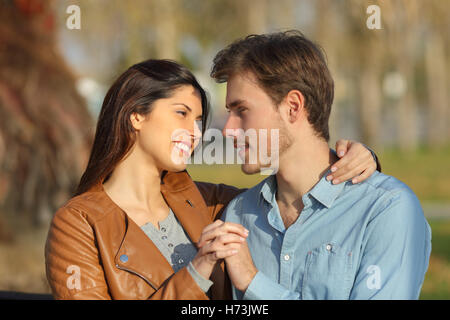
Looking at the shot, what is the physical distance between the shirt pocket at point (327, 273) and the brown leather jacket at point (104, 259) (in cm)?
47

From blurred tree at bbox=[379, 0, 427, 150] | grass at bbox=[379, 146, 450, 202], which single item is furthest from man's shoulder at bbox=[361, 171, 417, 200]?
grass at bbox=[379, 146, 450, 202]

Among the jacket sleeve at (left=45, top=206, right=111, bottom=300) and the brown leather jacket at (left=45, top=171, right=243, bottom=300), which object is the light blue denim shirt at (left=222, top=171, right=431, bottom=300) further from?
the jacket sleeve at (left=45, top=206, right=111, bottom=300)

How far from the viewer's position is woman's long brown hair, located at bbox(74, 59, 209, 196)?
109 inches

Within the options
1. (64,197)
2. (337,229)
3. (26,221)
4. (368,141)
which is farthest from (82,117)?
(368,141)

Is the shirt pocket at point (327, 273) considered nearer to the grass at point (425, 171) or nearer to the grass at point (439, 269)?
the grass at point (439, 269)

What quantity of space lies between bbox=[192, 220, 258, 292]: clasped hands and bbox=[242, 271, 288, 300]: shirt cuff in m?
0.02

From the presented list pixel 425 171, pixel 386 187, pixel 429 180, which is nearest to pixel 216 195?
pixel 386 187

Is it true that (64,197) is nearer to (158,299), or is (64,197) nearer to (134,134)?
(134,134)

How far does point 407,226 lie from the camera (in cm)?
221

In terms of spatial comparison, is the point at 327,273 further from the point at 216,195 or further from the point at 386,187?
the point at 216,195

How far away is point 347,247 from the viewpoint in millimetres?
2287
